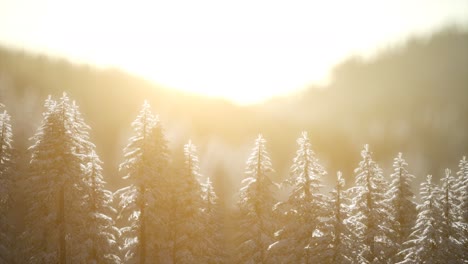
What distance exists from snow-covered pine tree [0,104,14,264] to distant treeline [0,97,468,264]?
0.24ft

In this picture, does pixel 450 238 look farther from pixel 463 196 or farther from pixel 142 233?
pixel 142 233

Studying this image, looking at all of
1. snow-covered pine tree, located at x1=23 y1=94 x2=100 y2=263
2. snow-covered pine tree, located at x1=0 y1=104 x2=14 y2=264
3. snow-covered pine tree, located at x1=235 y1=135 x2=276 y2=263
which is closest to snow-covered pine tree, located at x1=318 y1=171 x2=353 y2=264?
snow-covered pine tree, located at x1=235 y1=135 x2=276 y2=263

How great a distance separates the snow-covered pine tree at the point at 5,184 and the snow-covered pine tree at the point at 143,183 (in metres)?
7.83

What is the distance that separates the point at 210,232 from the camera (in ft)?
116

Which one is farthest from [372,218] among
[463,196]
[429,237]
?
[463,196]

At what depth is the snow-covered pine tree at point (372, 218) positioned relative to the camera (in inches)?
1079

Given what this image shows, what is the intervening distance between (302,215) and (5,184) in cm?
2047

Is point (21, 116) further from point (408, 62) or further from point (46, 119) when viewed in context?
point (408, 62)

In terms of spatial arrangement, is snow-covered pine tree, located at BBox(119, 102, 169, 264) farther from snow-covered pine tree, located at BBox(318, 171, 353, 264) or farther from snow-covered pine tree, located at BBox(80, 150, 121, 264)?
snow-covered pine tree, located at BBox(318, 171, 353, 264)

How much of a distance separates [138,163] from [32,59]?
142 metres

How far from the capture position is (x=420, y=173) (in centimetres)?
10200

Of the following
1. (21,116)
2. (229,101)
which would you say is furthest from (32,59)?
(229,101)

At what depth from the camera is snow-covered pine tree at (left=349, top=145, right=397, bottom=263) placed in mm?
27406

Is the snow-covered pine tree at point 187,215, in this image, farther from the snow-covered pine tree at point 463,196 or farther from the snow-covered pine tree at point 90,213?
the snow-covered pine tree at point 463,196
